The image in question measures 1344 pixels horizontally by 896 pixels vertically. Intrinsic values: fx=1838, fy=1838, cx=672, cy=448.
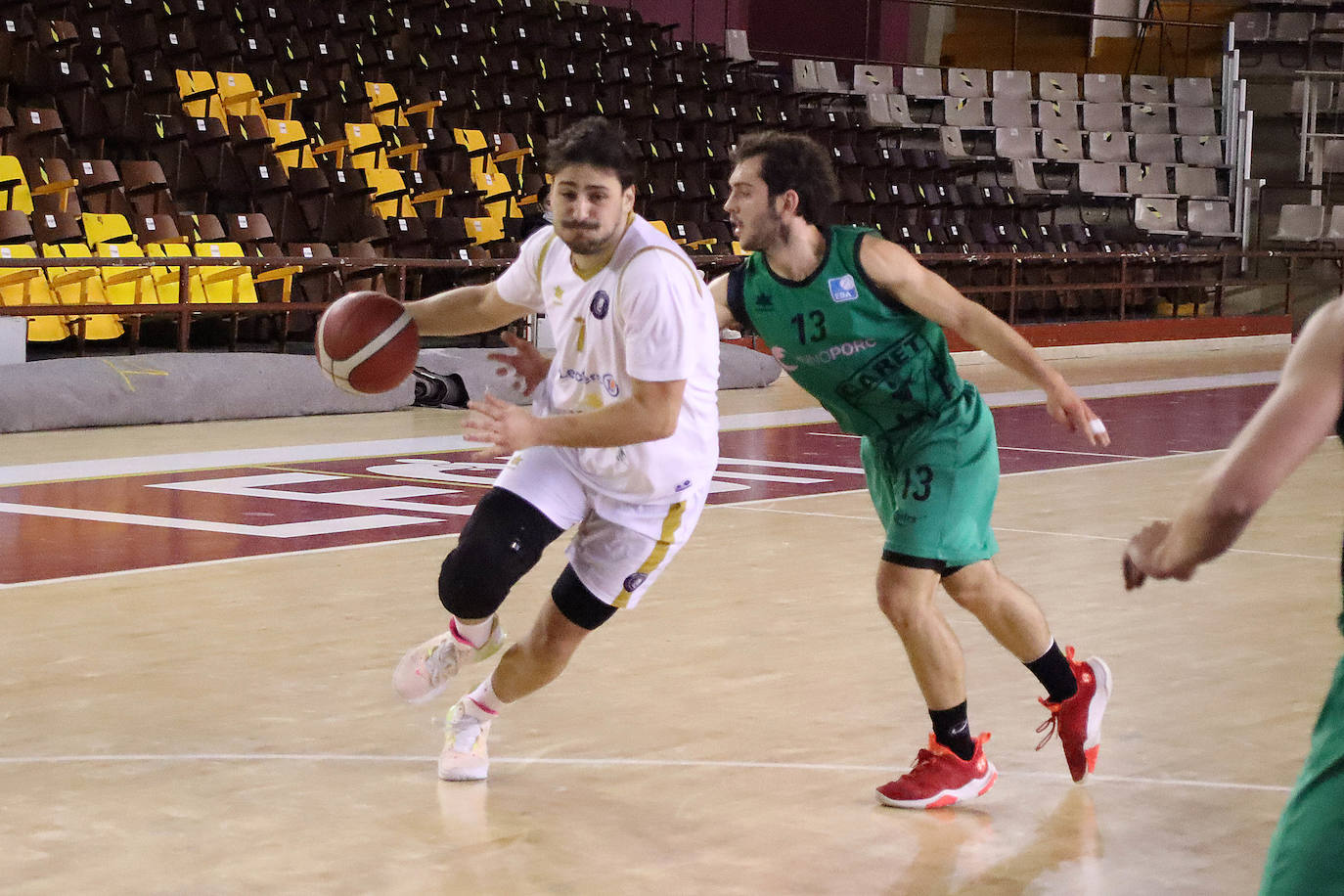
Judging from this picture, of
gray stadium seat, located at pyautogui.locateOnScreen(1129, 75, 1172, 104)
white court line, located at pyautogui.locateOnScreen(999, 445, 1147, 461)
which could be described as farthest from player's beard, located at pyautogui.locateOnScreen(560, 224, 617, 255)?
gray stadium seat, located at pyautogui.locateOnScreen(1129, 75, 1172, 104)

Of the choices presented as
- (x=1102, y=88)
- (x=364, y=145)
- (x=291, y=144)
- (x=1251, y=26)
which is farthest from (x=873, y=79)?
(x=291, y=144)

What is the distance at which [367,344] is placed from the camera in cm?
414

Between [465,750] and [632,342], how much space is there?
40.0 inches

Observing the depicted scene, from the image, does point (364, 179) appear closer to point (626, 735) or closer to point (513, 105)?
point (513, 105)

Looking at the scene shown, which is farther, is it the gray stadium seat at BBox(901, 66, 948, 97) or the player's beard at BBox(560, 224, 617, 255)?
the gray stadium seat at BBox(901, 66, 948, 97)

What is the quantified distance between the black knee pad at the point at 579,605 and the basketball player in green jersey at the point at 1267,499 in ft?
7.15

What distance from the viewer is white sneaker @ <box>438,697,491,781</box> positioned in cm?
410

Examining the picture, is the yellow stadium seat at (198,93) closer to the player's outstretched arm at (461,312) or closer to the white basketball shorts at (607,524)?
the player's outstretched arm at (461,312)

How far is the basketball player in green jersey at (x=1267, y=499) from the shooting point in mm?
1704

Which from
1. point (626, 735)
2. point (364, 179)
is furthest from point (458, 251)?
point (626, 735)

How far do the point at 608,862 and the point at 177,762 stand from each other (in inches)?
47.5

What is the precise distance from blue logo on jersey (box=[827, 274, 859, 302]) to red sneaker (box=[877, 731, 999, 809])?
39.2 inches

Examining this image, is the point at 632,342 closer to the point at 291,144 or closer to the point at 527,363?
the point at 527,363

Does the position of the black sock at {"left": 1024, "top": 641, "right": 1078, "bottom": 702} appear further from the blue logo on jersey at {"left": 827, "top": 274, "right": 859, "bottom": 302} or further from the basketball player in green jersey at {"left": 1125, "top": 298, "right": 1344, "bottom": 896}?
the basketball player in green jersey at {"left": 1125, "top": 298, "right": 1344, "bottom": 896}
